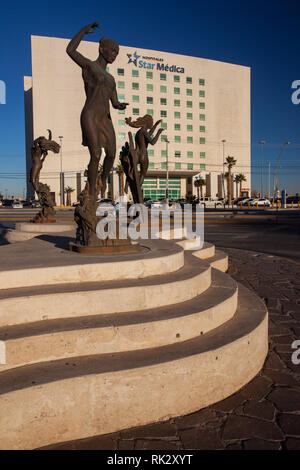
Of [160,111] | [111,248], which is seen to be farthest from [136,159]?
[160,111]

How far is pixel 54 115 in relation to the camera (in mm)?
62844

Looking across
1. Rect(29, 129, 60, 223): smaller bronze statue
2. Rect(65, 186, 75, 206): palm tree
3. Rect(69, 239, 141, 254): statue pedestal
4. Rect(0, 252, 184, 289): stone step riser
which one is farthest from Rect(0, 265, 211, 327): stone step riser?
Rect(65, 186, 75, 206): palm tree

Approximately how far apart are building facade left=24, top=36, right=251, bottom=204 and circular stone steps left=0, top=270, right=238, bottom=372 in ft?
188

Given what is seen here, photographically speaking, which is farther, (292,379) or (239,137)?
(239,137)

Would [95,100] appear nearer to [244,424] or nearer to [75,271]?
[75,271]

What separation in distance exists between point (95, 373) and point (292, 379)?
1801 mm

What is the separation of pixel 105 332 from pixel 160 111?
69.5 metres

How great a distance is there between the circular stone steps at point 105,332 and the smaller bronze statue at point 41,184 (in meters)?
7.97

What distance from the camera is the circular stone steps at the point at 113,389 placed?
2.14 meters

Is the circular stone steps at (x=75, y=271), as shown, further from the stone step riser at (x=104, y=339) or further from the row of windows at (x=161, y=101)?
the row of windows at (x=161, y=101)

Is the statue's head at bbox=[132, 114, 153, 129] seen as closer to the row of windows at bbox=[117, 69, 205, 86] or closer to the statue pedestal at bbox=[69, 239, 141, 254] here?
the statue pedestal at bbox=[69, 239, 141, 254]

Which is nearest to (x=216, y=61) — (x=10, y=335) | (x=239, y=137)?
(x=239, y=137)

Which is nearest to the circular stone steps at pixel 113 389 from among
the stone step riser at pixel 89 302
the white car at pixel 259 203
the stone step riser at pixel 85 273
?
the stone step riser at pixel 89 302

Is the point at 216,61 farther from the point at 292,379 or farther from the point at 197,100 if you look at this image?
the point at 292,379
